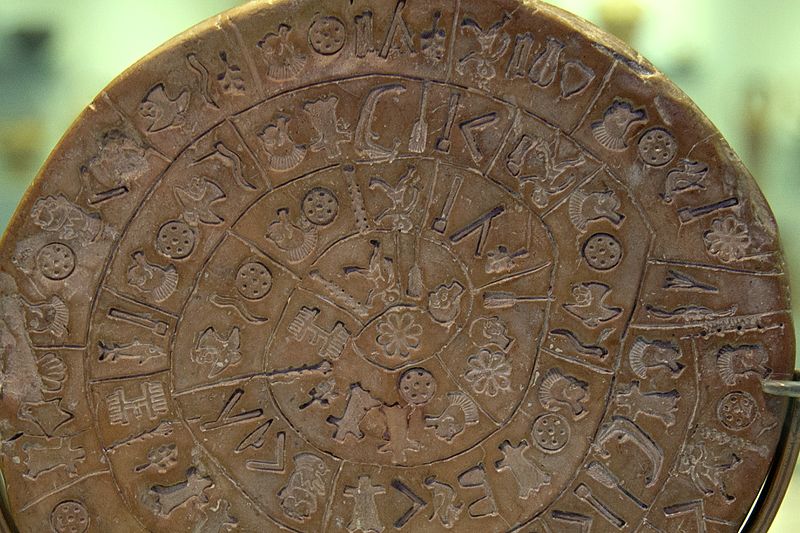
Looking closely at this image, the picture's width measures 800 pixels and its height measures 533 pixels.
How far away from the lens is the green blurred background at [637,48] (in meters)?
5.04

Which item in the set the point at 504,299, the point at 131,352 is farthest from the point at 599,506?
the point at 131,352

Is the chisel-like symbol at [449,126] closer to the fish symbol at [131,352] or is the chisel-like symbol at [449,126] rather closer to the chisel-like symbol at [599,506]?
the fish symbol at [131,352]

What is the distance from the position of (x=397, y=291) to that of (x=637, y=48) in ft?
6.77

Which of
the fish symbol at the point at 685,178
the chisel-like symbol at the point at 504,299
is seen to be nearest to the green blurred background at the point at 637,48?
the fish symbol at the point at 685,178

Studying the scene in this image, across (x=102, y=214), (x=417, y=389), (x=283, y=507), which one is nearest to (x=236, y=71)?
(x=102, y=214)

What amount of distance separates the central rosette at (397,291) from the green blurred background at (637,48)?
5.64ft

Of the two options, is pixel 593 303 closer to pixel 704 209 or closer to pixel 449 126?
pixel 704 209

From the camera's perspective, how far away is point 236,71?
163 inches

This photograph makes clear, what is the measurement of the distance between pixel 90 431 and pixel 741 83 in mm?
3988

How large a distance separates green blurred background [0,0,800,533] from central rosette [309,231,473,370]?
1720 millimetres

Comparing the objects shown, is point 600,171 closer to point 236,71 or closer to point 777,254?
point 777,254

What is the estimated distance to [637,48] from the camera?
202 inches

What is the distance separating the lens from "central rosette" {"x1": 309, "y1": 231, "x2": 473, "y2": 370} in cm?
434

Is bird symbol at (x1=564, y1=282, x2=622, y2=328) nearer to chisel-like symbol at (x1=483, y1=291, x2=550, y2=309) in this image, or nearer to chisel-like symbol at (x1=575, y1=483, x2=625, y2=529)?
chisel-like symbol at (x1=483, y1=291, x2=550, y2=309)
